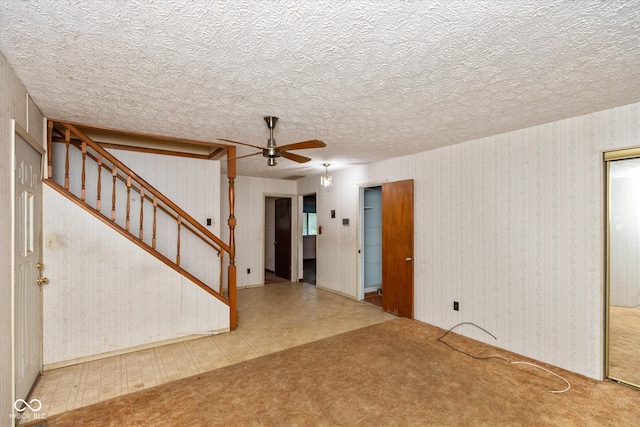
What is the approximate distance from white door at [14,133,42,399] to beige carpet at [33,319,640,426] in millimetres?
617

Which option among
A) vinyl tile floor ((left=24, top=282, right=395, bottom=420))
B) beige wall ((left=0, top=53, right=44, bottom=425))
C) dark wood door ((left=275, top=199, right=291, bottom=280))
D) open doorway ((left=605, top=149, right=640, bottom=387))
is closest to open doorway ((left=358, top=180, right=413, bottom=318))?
vinyl tile floor ((left=24, top=282, right=395, bottom=420))

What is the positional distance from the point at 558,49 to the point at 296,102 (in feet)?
5.76

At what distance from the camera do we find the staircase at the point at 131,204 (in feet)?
10.5

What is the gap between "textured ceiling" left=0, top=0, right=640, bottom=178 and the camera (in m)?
1.41

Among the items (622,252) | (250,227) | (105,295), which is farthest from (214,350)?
(622,252)

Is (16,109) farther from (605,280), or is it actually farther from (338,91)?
(605,280)

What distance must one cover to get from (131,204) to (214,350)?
2253 mm

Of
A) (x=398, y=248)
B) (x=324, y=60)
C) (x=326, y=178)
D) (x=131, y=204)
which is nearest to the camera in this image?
(x=324, y=60)

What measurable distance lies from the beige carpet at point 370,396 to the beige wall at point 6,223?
49cm

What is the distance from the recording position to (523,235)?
3197 mm

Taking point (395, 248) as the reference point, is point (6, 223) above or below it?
above

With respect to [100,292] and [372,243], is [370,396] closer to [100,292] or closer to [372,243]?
[100,292]

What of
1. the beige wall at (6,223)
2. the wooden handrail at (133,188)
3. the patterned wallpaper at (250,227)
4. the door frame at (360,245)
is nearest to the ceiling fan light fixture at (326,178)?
the door frame at (360,245)

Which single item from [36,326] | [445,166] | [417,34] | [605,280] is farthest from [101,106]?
[605,280]
